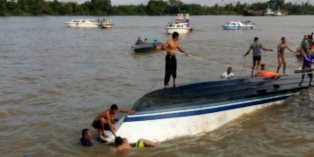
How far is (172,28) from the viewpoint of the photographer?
54.1 m

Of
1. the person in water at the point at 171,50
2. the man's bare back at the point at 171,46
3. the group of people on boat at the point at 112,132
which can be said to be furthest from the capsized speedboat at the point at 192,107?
the man's bare back at the point at 171,46

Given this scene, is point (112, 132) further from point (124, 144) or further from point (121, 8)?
point (121, 8)

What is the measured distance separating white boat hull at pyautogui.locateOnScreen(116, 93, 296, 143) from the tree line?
113970 mm

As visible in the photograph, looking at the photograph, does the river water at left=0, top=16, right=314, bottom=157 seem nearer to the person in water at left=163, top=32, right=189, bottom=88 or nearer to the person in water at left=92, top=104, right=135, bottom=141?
the person in water at left=92, top=104, right=135, bottom=141

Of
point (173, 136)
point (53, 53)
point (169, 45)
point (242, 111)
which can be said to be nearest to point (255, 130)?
point (242, 111)

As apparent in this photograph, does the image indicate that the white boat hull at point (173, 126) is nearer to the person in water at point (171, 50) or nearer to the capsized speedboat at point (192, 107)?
the capsized speedboat at point (192, 107)

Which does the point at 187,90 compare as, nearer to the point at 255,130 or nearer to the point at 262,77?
the point at 255,130

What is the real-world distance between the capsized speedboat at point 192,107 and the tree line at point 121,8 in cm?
11332

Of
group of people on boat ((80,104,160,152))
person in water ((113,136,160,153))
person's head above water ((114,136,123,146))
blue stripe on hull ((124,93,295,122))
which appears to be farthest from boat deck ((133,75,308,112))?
person's head above water ((114,136,123,146))

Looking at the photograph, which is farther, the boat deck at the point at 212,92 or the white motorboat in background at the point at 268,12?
the white motorboat in background at the point at 268,12

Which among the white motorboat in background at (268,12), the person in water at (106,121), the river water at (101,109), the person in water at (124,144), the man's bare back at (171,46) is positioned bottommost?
the river water at (101,109)

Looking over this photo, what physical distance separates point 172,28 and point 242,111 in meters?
41.3

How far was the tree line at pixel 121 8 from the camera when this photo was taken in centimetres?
12306

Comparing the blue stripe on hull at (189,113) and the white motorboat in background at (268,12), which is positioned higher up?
the white motorboat in background at (268,12)
